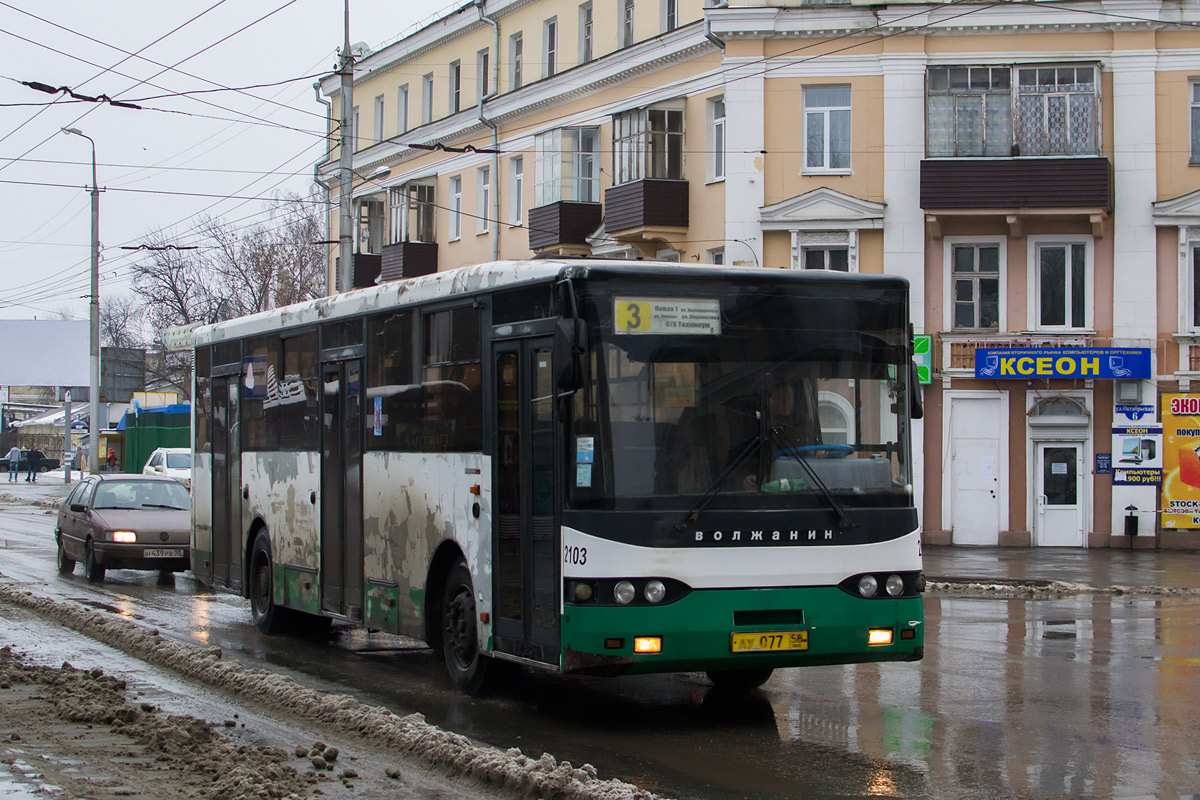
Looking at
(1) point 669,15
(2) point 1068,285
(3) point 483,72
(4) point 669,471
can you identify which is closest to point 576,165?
(1) point 669,15

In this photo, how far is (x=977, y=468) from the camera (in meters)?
29.8

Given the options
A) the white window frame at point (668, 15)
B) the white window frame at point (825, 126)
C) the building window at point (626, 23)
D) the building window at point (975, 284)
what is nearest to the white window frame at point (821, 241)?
the white window frame at point (825, 126)

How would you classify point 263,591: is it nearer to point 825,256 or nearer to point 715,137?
point 825,256

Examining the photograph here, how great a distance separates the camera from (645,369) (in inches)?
350

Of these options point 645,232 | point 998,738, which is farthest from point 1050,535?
point 998,738

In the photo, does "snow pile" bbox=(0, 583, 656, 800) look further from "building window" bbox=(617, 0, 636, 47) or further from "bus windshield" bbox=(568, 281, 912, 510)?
A: "building window" bbox=(617, 0, 636, 47)

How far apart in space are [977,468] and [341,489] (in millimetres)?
19714

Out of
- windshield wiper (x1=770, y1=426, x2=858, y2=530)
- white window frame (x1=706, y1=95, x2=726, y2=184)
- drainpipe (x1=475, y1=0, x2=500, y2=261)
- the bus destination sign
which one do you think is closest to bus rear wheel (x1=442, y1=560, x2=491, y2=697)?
the bus destination sign

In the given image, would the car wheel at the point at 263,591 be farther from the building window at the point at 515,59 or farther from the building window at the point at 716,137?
the building window at the point at 515,59

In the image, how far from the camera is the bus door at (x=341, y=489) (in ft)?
40.3

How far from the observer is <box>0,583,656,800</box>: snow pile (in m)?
6.93

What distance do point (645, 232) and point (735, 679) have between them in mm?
22621

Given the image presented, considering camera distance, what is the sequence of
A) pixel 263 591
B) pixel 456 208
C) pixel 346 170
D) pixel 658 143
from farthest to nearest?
pixel 456 208
pixel 658 143
pixel 346 170
pixel 263 591

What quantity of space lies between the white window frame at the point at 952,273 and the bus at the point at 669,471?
20460 millimetres
